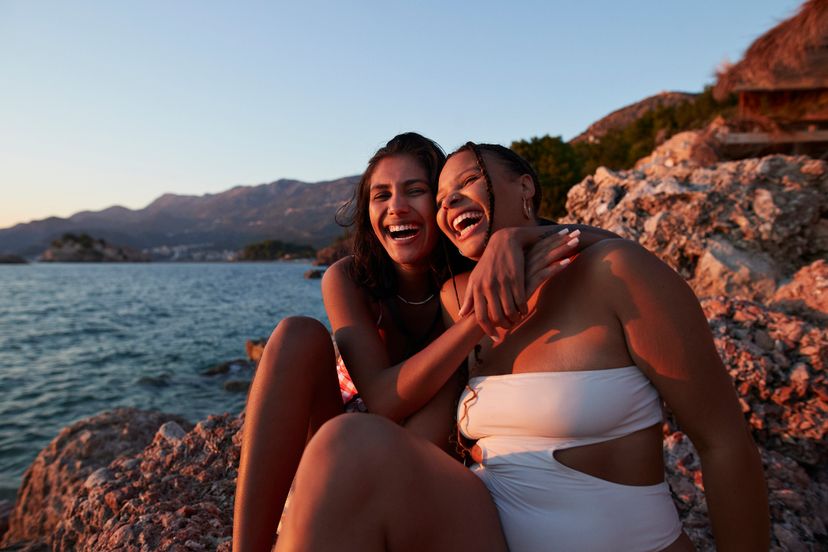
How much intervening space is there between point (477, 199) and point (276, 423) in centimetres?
121

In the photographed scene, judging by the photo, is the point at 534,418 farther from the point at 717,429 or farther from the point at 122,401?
the point at 122,401

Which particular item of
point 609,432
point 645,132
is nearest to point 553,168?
point 645,132

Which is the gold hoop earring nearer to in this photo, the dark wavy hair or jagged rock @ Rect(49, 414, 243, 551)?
the dark wavy hair

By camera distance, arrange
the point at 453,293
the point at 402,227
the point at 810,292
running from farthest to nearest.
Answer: the point at 810,292
the point at 402,227
the point at 453,293

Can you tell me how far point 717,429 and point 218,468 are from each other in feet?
9.64

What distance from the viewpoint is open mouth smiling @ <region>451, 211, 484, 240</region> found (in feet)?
6.43

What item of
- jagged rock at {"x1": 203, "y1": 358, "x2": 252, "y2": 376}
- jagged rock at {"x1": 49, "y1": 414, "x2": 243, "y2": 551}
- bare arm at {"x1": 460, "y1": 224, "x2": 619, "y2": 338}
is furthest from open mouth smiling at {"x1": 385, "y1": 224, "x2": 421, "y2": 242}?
jagged rock at {"x1": 203, "y1": 358, "x2": 252, "y2": 376}

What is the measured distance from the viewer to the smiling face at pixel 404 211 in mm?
2441

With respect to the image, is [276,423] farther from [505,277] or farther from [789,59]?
[789,59]

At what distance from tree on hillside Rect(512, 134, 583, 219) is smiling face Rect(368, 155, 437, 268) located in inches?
875

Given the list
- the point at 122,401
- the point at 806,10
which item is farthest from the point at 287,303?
the point at 806,10

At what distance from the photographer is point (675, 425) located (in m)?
2.82

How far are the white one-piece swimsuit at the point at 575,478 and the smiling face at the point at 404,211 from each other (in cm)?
107

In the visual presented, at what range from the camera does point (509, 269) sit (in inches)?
62.8
